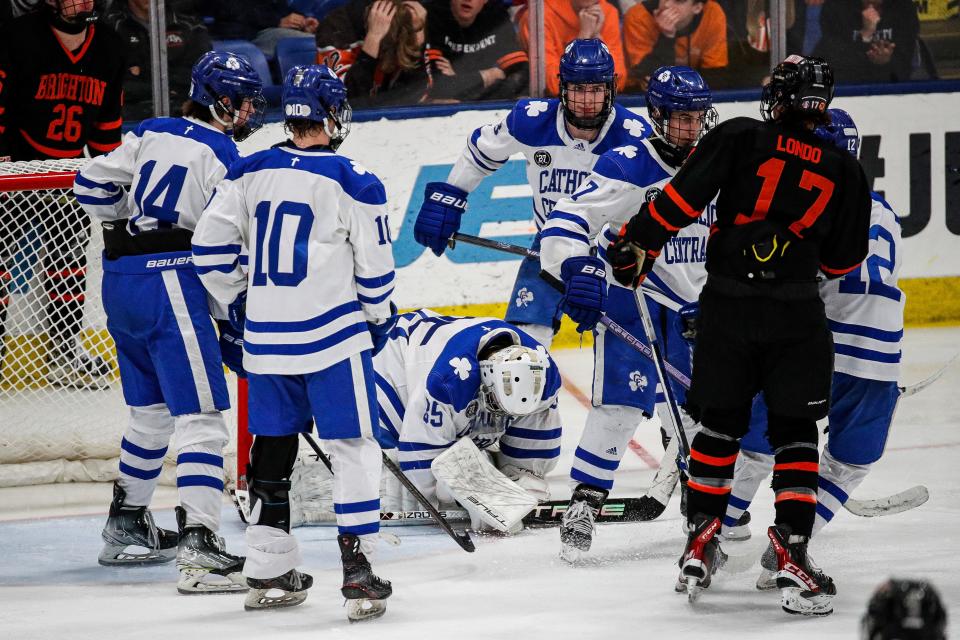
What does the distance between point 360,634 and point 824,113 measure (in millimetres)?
1469

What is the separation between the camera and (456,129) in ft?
19.5

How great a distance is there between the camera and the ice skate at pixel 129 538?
11.6 ft

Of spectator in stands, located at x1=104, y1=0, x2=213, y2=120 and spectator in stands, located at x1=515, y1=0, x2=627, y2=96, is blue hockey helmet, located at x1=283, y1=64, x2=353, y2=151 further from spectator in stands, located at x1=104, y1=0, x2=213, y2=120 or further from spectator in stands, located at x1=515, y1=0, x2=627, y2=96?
spectator in stands, located at x1=515, y1=0, x2=627, y2=96

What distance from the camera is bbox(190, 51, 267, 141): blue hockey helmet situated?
130 inches

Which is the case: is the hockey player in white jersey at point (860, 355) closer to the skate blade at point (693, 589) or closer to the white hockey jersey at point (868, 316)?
the white hockey jersey at point (868, 316)

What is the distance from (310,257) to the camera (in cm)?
289

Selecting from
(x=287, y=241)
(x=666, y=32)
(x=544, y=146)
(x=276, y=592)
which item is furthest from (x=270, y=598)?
(x=666, y=32)

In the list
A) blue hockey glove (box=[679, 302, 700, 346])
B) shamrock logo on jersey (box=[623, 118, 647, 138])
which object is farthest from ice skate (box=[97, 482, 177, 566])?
shamrock logo on jersey (box=[623, 118, 647, 138])

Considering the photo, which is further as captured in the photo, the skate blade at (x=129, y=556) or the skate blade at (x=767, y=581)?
the skate blade at (x=129, y=556)

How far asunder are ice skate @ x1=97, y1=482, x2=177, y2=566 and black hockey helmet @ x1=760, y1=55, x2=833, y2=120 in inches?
76.5

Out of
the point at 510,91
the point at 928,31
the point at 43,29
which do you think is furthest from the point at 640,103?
the point at 43,29

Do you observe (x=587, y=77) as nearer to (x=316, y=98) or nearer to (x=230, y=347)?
(x=316, y=98)

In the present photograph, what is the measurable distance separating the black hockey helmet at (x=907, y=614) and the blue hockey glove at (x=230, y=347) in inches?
98.6

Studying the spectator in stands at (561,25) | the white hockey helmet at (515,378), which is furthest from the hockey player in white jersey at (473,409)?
the spectator in stands at (561,25)
